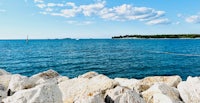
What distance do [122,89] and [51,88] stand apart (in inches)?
81.1

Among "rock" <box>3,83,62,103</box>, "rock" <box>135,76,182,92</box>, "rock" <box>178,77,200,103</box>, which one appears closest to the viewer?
"rock" <box>3,83,62,103</box>

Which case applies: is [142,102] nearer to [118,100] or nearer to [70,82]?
[118,100]

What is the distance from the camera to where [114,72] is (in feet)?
83.8

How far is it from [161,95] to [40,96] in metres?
3.37

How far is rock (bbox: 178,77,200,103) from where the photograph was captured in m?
8.25

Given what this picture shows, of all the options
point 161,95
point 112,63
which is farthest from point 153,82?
point 112,63

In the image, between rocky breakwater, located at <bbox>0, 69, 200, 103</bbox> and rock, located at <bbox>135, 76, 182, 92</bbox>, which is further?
rock, located at <bbox>135, 76, 182, 92</bbox>

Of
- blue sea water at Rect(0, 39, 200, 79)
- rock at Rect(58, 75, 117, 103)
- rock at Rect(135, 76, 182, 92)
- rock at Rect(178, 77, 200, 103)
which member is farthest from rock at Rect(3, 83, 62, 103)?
blue sea water at Rect(0, 39, 200, 79)

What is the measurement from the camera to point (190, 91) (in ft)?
27.8

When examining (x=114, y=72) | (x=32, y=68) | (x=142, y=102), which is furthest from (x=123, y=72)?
(x=142, y=102)

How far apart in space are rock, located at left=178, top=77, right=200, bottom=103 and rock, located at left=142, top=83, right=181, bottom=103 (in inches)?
8.4

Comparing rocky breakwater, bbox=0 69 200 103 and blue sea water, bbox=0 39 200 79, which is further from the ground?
rocky breakwater, bbox=0 69 200 103

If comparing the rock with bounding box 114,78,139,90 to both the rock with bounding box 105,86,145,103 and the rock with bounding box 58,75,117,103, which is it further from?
the rock with bounding box 105,86,145,103

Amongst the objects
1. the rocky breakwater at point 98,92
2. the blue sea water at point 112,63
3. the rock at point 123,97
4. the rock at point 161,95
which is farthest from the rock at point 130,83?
the blue sea water at point 112,63
